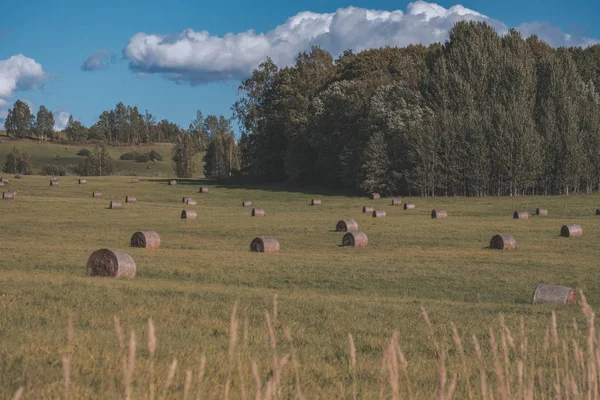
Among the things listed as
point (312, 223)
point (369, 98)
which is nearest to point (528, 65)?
point (369, 98)

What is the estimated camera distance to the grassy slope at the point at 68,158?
138 meters

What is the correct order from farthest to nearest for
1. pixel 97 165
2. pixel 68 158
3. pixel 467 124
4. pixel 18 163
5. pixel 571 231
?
pixel 68 158
pixel 97 165
pixel 18 163
pixel 467 124
pixel 571 231

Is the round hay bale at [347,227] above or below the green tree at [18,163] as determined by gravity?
below

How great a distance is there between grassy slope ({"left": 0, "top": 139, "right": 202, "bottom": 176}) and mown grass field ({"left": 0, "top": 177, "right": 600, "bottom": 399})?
89.4 meters

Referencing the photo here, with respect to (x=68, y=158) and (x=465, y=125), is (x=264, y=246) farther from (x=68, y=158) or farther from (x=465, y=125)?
(x=68, y=158)

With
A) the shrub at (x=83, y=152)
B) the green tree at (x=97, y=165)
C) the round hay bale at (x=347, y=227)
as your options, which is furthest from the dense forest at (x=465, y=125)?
the shrub at (x=83, y=152)

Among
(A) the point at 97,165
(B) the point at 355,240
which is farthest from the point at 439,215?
(A) the point at 97,165

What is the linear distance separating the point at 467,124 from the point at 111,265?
173 ft

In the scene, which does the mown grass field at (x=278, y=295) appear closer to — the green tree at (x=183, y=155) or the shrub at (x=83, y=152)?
the green tree at (x=183, y=155)

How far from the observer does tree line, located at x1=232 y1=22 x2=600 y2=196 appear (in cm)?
6481

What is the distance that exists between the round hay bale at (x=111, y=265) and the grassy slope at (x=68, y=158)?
112 metres

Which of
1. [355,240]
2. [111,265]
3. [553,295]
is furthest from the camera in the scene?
[355,240]

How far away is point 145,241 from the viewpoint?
93.9 ft

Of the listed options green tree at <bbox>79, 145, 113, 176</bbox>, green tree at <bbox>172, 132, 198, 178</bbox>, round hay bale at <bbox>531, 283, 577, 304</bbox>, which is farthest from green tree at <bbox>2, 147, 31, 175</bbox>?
round hay bale at <bbox>531, 283, 577, 304</bbox>
